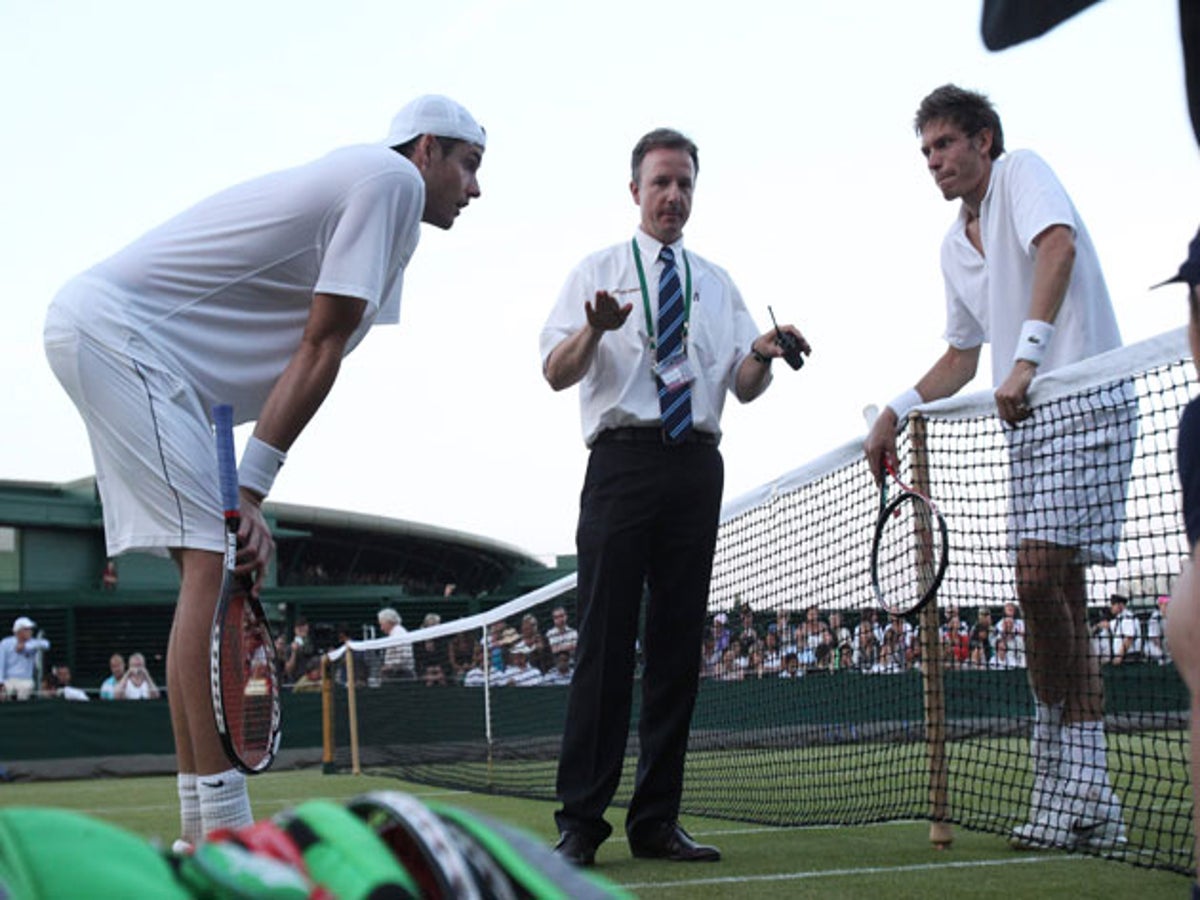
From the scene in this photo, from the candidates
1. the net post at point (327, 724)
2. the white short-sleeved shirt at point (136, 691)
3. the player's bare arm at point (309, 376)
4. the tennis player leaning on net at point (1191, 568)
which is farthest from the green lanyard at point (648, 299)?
the white short-sleeved shirt at point (136, 691)

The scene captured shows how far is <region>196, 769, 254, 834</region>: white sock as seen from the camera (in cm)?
342

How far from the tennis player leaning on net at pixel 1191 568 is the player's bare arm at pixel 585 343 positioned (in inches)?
95.9

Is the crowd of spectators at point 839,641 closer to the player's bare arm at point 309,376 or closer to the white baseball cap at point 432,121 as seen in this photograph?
the white baseball cap at point 432,121

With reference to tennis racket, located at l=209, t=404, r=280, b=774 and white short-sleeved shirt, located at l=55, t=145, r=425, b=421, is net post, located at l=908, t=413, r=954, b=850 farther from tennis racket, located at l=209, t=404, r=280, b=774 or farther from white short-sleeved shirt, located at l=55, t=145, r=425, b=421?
tennis racket, located at l=209, t=404, r=280, b=774

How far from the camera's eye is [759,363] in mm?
5105

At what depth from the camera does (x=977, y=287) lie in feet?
17.7

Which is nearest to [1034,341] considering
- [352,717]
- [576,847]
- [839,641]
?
[576,847]

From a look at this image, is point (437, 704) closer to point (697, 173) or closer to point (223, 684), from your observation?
point (697, 173)

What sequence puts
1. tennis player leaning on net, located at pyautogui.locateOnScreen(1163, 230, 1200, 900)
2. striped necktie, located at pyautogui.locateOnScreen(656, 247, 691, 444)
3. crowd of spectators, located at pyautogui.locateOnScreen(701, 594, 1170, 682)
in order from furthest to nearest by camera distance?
→ crowd of spectators, located at pyautogui.locateOnScreen(701, 594, 1170, 682) < striped necktie, located at pyautogui.locateOnScreen(656, 247, 691, 444) < tennis player leaning on net, located at pyautogui.locateOnScreen(1163, 230, 1200, 900)

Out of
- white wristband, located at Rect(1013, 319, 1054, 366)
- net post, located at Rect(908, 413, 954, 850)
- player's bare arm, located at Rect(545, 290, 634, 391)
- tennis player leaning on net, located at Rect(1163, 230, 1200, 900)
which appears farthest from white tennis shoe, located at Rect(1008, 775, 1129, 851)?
tennis player leaning on net, located at Rect(1163, 230, 1200, 900)

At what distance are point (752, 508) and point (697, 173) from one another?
158 centimetres

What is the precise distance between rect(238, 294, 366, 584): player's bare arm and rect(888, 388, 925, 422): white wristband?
2262 millimetres

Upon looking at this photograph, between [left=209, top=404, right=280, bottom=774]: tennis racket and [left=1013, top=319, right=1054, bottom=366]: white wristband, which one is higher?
[left=1013, top=319, right=1054, bottom=366]: white wristband

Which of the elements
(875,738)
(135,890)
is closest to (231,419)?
(135,890)
